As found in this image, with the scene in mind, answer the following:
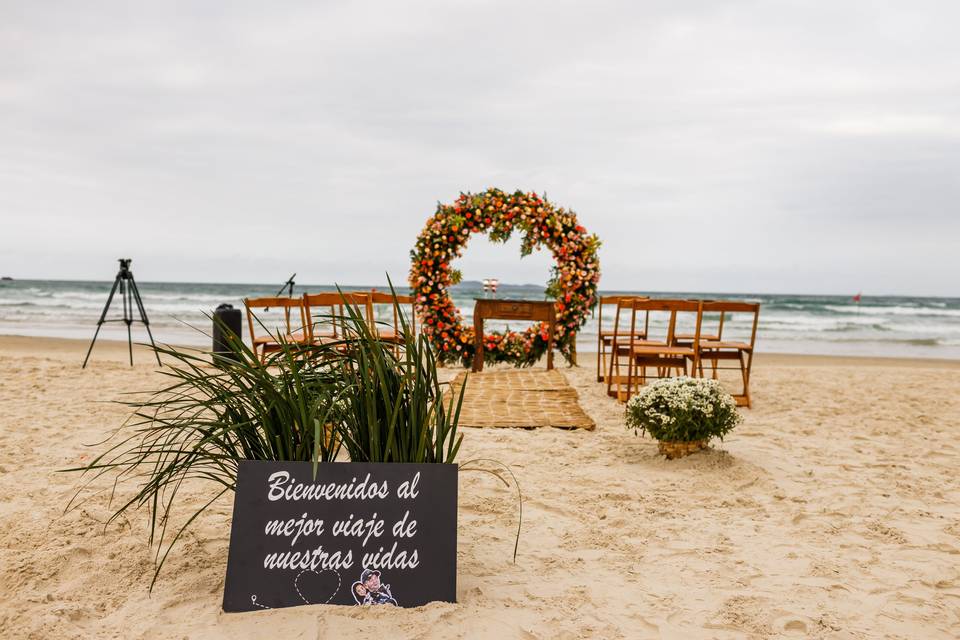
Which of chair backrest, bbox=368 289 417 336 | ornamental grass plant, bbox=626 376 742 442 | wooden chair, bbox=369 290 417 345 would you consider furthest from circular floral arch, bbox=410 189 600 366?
ornamental grass plant, bbox=626 376 742 442

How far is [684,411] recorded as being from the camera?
3896 mm

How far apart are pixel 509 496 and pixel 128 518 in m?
1.66

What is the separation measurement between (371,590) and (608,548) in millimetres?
1068

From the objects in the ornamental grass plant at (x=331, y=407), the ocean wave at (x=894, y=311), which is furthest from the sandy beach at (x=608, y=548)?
the ocean wave at (x=894, y=311)

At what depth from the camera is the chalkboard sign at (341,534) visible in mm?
1957

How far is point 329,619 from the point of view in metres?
1.90

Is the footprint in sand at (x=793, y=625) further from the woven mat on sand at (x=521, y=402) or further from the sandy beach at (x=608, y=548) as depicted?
the woven mat on sand at (x=521, y=402)

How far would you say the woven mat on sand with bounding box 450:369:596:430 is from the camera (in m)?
4.96

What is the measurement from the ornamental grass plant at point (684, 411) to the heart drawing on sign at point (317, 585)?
2.44 meters

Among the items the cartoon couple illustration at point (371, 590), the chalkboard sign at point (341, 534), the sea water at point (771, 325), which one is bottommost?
the sea water at point (771, 325)

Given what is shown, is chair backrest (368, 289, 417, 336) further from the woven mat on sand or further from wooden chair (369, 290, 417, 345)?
the woven mat on sand

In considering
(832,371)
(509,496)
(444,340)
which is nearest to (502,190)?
(444,340)

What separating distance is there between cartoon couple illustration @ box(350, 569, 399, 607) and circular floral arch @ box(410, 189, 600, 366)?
675 centimetres

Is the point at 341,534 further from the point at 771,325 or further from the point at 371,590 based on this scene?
the point at 771,325
